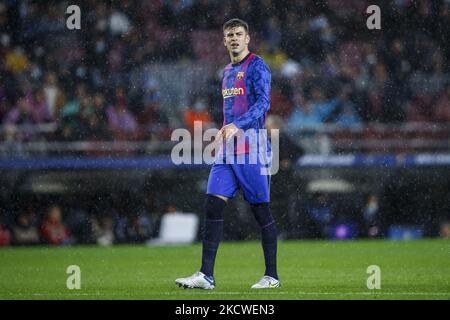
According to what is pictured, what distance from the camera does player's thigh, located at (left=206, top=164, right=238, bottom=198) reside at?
7551 mm

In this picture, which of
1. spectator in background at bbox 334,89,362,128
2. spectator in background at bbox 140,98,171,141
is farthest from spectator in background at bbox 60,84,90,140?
spectator in background at bbox 334,89,362,128

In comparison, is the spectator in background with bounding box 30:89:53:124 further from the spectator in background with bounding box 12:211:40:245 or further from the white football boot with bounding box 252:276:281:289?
the white football boot with bounding box 252:276:281:289

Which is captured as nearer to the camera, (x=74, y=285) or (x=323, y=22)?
(x=74, y=285)

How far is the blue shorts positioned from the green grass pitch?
735 mm

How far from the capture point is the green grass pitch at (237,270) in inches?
291

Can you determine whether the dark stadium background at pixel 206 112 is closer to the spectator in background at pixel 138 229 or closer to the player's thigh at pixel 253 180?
the spectator in background at pixel 138 229

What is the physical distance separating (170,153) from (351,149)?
2698 millimetres

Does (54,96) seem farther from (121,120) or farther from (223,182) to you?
(223,182)

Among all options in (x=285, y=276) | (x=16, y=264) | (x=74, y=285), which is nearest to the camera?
(x=74, y=285)

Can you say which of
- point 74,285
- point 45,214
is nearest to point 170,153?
point 45,214

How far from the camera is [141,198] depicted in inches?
567

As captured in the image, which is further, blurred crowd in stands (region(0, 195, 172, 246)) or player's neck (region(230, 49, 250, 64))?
blurred crowd in stands (region(0, 195, 172, 246))

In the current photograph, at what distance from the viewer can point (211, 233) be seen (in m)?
7.52

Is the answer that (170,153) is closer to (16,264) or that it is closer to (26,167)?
(26,167)
